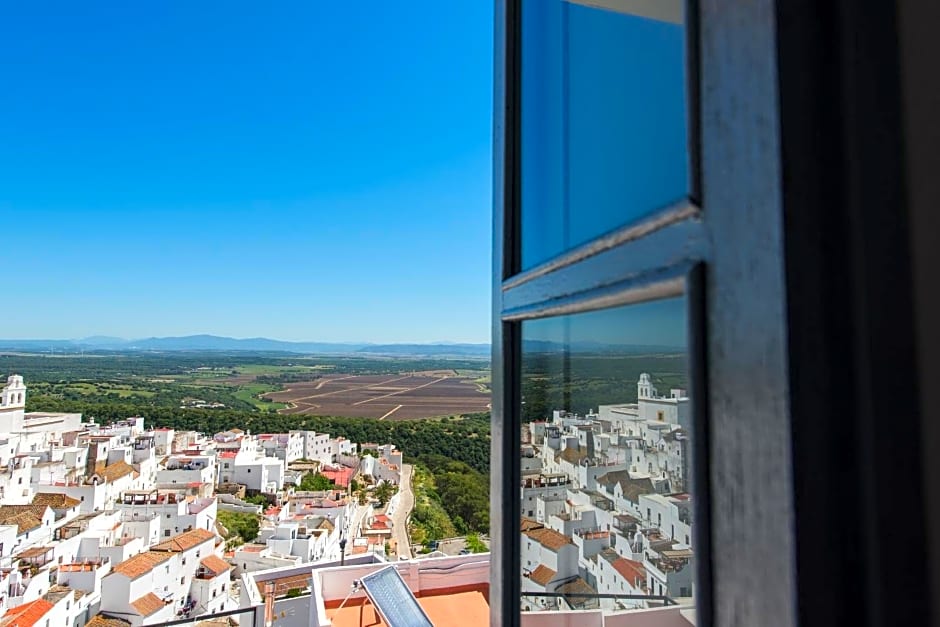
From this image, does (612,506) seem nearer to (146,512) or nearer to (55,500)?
(146,512)

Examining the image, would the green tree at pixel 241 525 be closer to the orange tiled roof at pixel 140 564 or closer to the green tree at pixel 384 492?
the orange tiled roof at pixel 140 564

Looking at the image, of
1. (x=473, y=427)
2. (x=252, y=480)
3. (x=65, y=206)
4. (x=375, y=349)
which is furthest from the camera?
(x=65, y=206)

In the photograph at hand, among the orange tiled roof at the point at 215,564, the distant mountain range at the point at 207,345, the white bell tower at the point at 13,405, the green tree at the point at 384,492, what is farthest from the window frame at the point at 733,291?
the distant mountain range at the point at 207,345

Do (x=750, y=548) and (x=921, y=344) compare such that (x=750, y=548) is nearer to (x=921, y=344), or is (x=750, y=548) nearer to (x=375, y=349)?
→ (x=921, y=344)

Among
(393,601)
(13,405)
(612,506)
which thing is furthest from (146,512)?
(612,506)

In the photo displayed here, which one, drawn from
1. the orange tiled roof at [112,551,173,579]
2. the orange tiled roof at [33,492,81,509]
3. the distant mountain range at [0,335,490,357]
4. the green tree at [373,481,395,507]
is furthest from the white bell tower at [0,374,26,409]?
the green tree at [373,481,395,507]

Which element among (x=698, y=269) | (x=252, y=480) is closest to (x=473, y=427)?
(x=252, y=480)

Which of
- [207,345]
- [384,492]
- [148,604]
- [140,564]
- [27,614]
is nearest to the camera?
[27,614]
